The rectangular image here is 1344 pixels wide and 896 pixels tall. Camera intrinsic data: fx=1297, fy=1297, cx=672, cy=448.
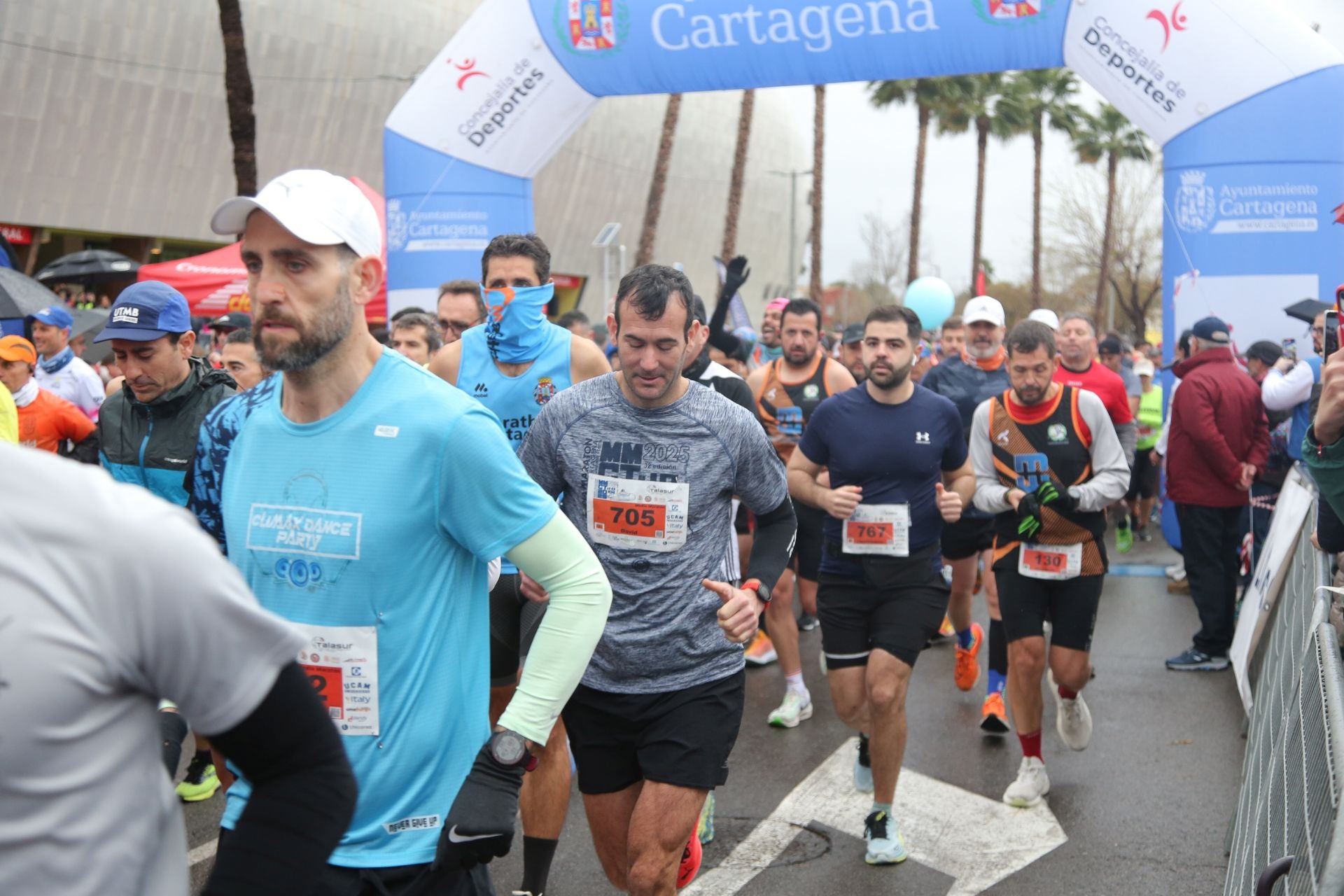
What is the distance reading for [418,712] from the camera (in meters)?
2.34

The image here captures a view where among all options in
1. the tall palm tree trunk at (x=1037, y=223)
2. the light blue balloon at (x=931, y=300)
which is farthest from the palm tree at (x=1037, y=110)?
the light blue balloon at (x=931, y=300)

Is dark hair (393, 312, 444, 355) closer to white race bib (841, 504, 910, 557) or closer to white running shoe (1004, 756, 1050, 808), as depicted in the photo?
white race bib (841, 504, 910, 557)

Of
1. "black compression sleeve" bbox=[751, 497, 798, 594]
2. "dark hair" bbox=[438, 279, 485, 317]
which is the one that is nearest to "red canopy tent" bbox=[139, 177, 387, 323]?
"dark hair" bbox=[438, 279, 485, 317]

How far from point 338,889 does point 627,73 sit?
11181 millimetres

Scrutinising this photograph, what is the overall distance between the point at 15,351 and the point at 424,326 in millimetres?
2087

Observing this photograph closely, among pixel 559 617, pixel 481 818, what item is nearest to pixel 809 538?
pixel 559 617

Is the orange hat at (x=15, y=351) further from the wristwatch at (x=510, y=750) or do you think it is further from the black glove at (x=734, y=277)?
the wristwatch at (x=510, y=750)

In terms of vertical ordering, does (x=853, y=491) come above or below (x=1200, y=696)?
above

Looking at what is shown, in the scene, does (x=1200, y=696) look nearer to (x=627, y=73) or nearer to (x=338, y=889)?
(x=338, y=889)

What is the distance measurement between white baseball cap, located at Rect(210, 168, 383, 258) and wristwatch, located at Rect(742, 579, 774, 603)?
5.22 feet

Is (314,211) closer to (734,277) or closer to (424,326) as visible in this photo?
(424,326)

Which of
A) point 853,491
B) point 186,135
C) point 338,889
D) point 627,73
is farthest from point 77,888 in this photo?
point 186,135

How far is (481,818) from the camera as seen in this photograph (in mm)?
2170

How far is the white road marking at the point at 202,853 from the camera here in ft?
15.8
